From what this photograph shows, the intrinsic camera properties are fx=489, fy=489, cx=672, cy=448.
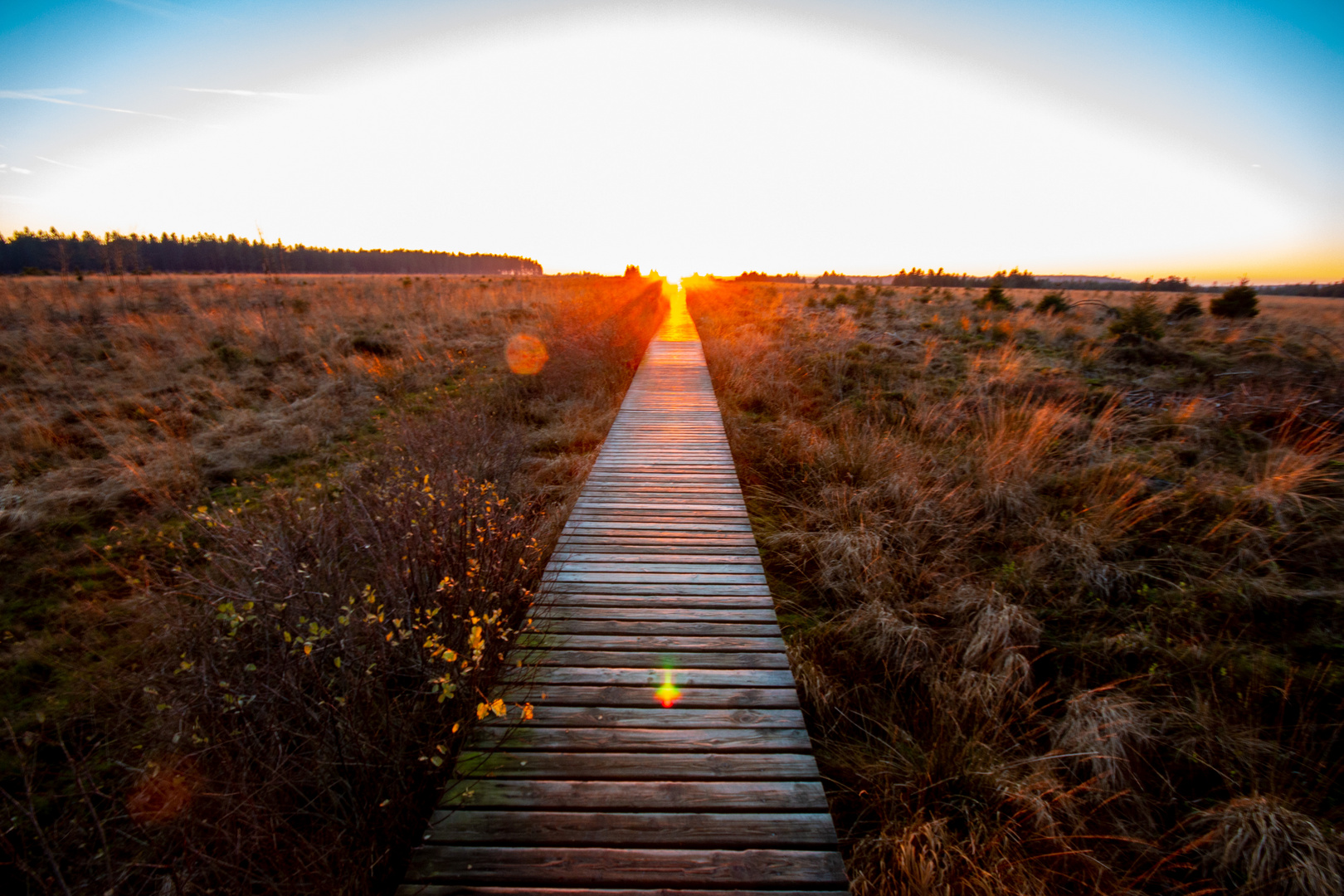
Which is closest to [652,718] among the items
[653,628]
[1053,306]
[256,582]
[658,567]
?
[653,628]

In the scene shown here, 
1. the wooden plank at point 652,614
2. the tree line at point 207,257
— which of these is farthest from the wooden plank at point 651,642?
the tree line at point 207,257

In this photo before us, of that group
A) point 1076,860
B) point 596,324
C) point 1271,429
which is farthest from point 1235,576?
point 596,324

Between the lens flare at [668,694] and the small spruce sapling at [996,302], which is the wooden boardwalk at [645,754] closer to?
the lens flare at [668,694]

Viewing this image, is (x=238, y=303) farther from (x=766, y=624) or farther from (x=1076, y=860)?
(x=1076, y=860)

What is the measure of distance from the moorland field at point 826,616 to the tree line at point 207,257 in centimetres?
1475

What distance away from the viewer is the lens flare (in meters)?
3.03

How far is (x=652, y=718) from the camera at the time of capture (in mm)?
2918

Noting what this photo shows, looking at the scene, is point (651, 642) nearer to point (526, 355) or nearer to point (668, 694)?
point (668, 694)

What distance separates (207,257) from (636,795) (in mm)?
102796

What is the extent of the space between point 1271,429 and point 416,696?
9730 millimetres

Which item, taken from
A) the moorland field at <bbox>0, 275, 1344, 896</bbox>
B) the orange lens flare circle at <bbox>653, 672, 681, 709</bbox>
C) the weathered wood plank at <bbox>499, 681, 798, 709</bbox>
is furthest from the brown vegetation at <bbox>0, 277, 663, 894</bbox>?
the orange lens flare circle at <bbox>653, 672, 681, 709</bbox>

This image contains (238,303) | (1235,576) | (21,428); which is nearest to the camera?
(1235,576)

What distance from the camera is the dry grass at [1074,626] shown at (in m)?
2.43

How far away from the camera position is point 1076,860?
2.43 m
